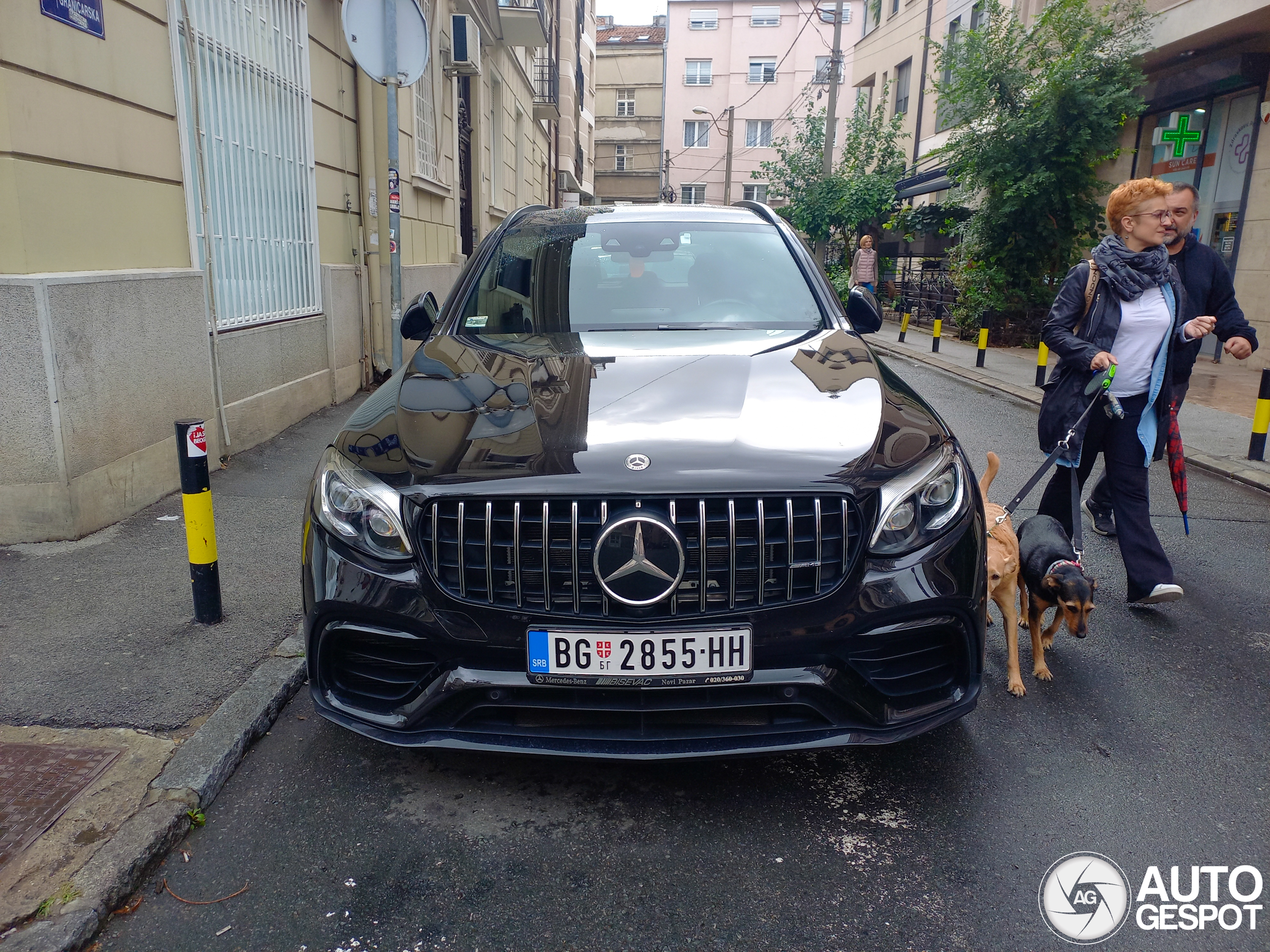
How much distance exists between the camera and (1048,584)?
354cm

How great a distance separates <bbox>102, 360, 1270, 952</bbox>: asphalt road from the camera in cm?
226

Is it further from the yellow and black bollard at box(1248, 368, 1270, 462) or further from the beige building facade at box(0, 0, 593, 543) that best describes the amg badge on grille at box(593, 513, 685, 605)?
the yellow and black bollard at box(1248, 368, 1270, 462)

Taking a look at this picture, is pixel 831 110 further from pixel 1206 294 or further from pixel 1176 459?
pixel 1176 459

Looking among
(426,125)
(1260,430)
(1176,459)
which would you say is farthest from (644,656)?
(426,125)

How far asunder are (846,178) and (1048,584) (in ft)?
77.7

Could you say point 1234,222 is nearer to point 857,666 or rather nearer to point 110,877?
point 857,666

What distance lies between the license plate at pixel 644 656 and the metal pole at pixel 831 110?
23.7 metres

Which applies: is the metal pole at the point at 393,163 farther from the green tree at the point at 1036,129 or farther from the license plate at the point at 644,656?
the green tree at the point at 1036,129

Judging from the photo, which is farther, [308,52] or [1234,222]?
[1234,222]

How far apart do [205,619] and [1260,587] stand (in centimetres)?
484

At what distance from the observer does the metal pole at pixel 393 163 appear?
6398mm

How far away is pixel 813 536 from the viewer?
249 centimetres

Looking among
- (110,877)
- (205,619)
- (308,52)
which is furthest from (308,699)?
(308,52)

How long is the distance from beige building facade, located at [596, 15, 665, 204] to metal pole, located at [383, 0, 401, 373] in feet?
185
